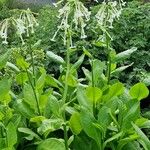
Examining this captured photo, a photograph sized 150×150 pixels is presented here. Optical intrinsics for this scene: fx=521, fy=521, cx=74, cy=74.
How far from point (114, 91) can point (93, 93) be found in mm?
172

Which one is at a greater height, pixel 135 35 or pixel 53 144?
pixel 53 144

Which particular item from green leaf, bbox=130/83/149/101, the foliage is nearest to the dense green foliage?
green leaf, bbox=130/83/149/101

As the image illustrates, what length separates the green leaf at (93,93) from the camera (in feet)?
8.39

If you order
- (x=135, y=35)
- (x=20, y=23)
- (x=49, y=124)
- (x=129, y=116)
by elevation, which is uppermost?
(x=20, y=23)

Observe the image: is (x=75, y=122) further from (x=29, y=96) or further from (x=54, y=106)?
(x=29, y=96)

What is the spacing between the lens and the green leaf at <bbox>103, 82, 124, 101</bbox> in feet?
8.84

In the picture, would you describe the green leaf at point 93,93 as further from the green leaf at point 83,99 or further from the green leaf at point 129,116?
the green leaf at point 129,116

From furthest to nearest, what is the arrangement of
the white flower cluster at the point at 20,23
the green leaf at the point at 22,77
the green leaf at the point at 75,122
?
1. the green leaf at the point at 22,77
2. the green leaf at the point at 75,122
3. the white flower cluster at the point at 20,23

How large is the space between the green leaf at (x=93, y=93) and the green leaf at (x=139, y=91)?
0.17 m

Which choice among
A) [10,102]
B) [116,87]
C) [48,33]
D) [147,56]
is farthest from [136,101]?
[48,33]

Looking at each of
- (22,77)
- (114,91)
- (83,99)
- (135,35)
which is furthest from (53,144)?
(135,35)

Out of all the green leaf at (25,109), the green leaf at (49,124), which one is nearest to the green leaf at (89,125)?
the green leaf at (49,124)

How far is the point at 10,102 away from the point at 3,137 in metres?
0.47

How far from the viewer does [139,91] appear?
2604mm
